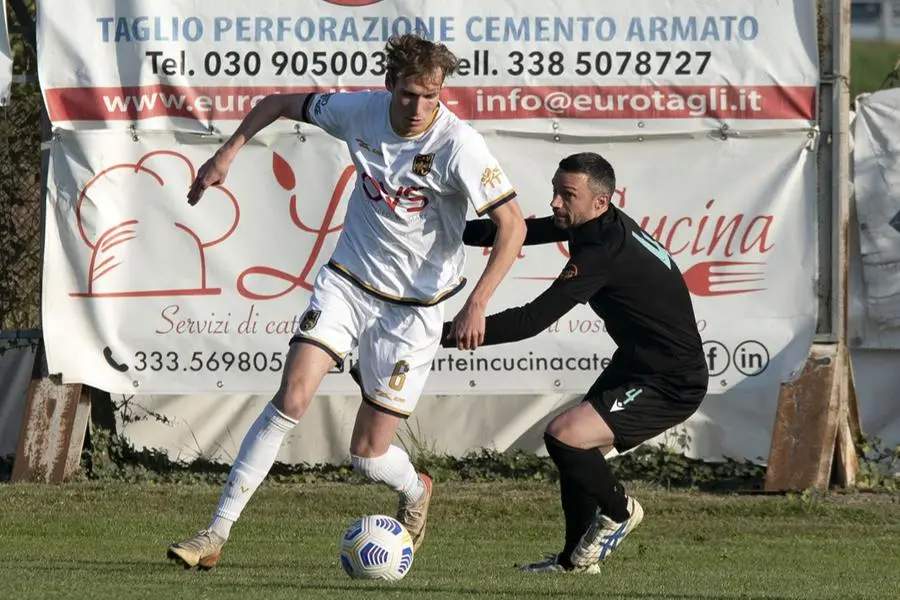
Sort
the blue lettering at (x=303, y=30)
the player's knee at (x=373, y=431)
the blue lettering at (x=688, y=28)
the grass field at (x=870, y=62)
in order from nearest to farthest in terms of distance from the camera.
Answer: the player's knee at (x=373, y=431) < the blue lettering at (x=688, y=28) < the blue lettering at (x=303, y=30) < the grass field at (x=870, y=62)

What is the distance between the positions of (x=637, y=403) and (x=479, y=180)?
4.37ft

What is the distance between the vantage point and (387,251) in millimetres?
7559

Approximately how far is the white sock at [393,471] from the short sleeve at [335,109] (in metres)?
1.48

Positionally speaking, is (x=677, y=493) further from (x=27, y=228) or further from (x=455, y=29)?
(x=27, y=228)

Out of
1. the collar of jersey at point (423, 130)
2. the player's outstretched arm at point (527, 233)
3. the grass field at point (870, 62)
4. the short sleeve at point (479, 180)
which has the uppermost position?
the collar of jersey at point (423, 130)

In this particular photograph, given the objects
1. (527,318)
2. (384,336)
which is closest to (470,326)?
(527,318)

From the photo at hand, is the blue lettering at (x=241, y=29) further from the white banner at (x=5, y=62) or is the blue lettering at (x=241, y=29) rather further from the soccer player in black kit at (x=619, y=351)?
the soccer player in black kit at (x=619, y=351)

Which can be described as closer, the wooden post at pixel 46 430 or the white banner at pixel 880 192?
the wooden post at pixel 46 430

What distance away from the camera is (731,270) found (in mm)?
11102

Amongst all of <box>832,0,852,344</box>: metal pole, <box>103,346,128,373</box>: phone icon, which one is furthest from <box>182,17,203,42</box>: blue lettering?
<box>832,0,852,344</box>: metal pole

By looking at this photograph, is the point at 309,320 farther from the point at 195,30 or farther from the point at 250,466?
the point at 195,30

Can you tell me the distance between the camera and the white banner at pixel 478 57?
Result: 11.1 metres

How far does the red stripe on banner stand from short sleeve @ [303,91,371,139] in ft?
11.1

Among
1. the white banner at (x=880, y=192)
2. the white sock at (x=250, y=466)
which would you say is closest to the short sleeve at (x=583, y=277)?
the white sock at (x=250, y=466)
